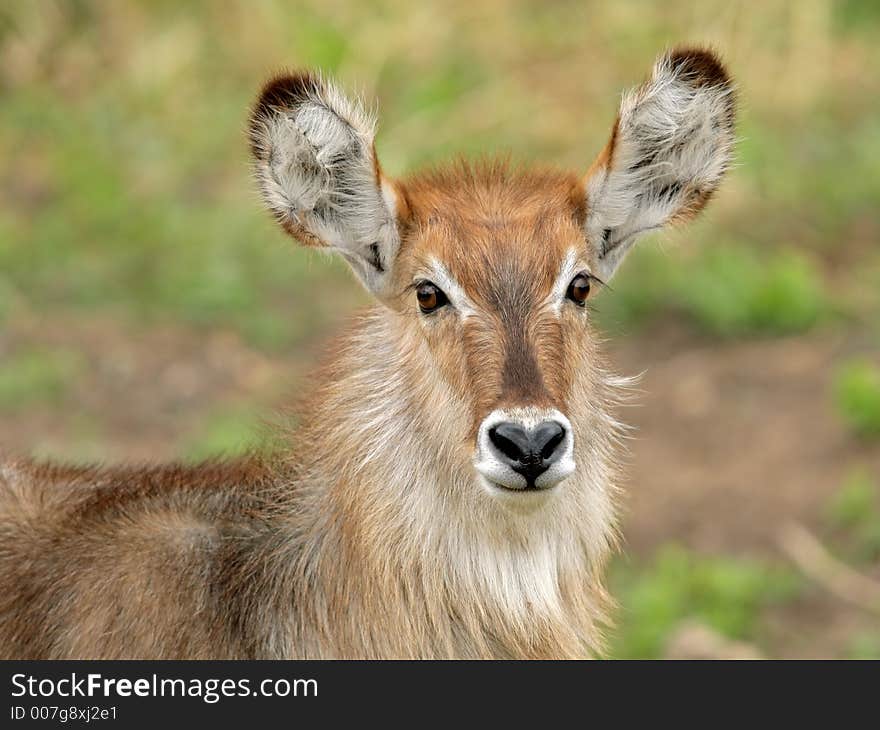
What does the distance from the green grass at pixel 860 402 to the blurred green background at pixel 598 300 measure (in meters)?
0.02

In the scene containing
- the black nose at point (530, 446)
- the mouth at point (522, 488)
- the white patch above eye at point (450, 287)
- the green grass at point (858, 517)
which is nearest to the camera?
the black nose at point (530, 446)

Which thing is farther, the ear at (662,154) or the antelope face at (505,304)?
the ear at (662,154)

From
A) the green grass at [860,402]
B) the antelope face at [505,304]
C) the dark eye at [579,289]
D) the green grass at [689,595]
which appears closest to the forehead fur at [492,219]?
the antelope face at [505,304]

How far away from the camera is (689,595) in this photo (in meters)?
8.40

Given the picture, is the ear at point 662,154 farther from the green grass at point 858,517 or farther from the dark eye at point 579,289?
the green grass at point 858,517

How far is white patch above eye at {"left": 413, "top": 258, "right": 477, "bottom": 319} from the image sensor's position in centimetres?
518

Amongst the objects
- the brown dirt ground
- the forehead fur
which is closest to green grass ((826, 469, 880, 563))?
the brown dirt ground

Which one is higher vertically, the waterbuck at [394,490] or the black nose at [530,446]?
the waterbuck at [394,490]

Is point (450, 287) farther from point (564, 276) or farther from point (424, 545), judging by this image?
point (424, 545)

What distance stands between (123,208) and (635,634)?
6.39 meters

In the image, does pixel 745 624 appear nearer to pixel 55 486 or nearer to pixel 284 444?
pixel 284 444

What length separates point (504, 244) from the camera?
5.24m

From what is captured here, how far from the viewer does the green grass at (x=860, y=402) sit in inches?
375

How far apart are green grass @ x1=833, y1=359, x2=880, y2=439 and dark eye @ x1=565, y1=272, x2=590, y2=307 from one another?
15.0ft
